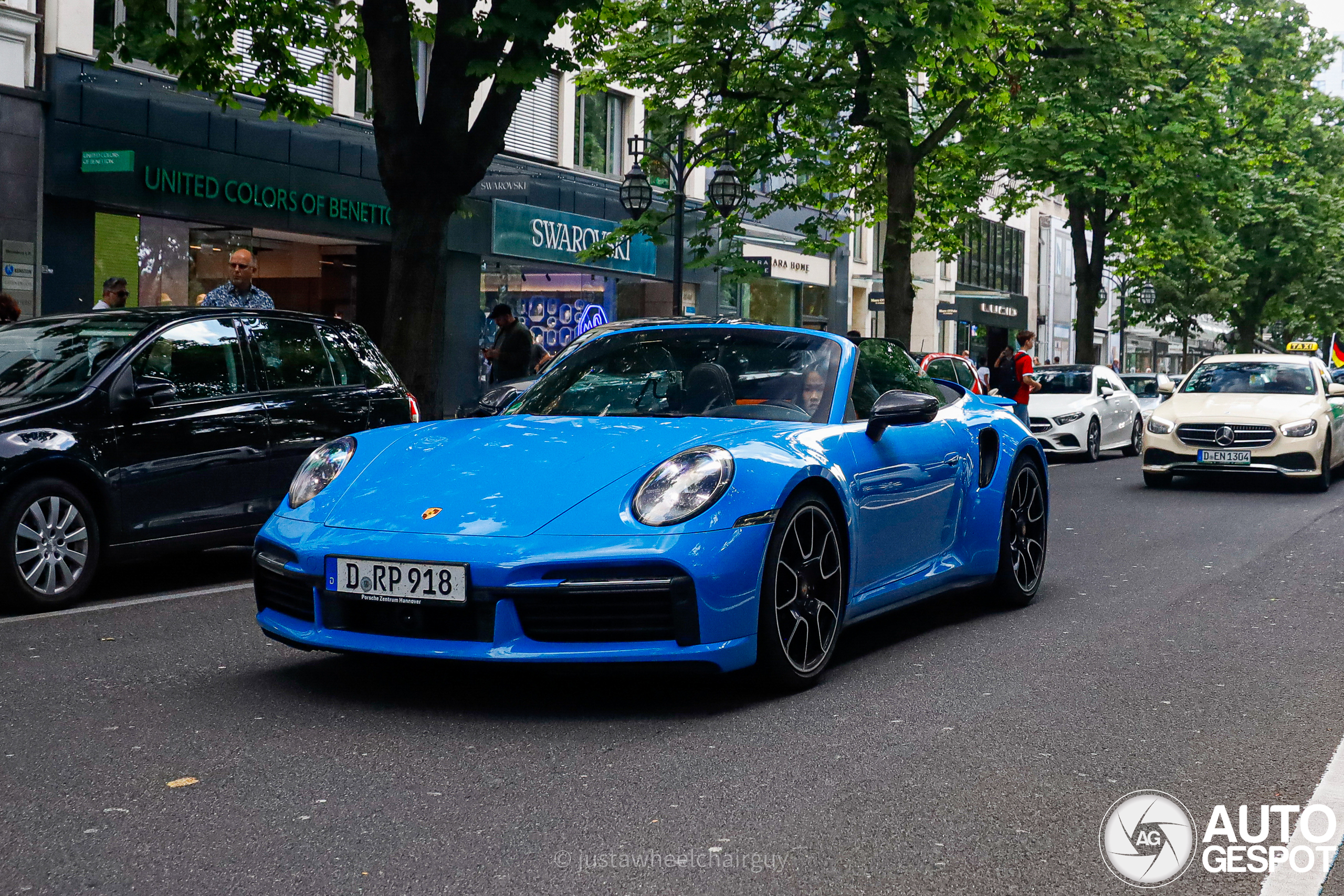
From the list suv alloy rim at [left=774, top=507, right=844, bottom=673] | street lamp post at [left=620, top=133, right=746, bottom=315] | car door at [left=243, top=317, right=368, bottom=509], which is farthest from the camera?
street lamp post at [left=620, top=133, right=746, bottom=315]

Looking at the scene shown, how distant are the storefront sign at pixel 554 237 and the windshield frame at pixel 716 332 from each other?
1932cm

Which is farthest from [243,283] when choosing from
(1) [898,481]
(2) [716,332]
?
(1) [898,481]

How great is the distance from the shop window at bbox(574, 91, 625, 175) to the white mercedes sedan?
32.8ft

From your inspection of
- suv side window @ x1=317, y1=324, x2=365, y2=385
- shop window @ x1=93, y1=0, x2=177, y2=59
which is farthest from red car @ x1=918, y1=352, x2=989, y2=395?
suv side window @ x1=317, y1=324, x2=365, y2=385

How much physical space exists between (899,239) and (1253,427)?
8.29 meters

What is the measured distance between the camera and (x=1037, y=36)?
888 inches

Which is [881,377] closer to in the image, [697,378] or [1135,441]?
[697,378]

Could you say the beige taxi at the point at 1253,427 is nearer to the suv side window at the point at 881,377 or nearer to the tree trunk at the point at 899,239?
the tree trunk at the point at 899,239

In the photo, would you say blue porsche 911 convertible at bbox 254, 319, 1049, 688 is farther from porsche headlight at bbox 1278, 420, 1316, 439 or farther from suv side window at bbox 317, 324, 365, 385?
porsche headlight at bbox 1278, 420, 1316, 439

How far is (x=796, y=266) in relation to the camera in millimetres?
40062

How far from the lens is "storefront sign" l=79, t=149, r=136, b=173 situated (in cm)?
1831

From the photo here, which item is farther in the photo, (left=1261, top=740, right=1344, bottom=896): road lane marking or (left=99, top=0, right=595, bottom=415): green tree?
(left=99, top=0, right=595, bottom=415): green tree

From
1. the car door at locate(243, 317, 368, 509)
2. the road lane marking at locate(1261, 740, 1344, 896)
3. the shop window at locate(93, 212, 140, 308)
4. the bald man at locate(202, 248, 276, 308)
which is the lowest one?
the road lane marking at locate(1261, 740, 1344, 896)

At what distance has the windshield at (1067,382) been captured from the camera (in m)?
23.5
